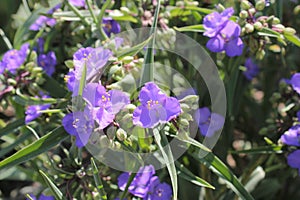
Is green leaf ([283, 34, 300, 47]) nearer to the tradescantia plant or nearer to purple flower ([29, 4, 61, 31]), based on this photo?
the tradescantia plant

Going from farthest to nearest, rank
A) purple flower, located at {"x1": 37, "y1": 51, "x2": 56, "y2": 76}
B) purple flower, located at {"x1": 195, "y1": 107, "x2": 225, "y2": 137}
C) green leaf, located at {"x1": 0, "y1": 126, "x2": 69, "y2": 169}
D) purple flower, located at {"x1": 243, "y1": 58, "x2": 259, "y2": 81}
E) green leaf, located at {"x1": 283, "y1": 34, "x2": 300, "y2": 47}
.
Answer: purple flower, located at {"x1": 243, "y1": 58, "x2": 259, "y2": 81}, purple flower, located at {"x1": 37, "y1": 51, "x2": 56, "y2": 76}, purple flower, located at {"x1": 195, "y1": 107, "x2": 225, "y2": 137}, green leaf, located at {"x1": 283, "y1": 34, "x2": 300, "y2": 47}, green leaf, located at {"x1": 0, "y1": 126, "x2": 69, "y2": 169}

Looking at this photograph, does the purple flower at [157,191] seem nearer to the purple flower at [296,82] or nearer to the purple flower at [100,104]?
the purple flower at [100,104]

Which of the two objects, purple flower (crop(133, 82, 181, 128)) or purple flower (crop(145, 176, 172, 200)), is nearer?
purple flower (crop(133, 82, 181, 128))

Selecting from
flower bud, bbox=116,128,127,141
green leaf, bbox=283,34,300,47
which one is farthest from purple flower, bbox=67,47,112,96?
green leaf, bbox=283,34,300,47

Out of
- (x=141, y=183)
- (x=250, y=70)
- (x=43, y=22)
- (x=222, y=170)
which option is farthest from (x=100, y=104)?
(x=250, y=70)

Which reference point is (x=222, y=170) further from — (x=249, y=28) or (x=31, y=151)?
(x=31, y=151)

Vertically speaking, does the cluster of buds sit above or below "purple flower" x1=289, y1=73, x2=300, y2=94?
above
